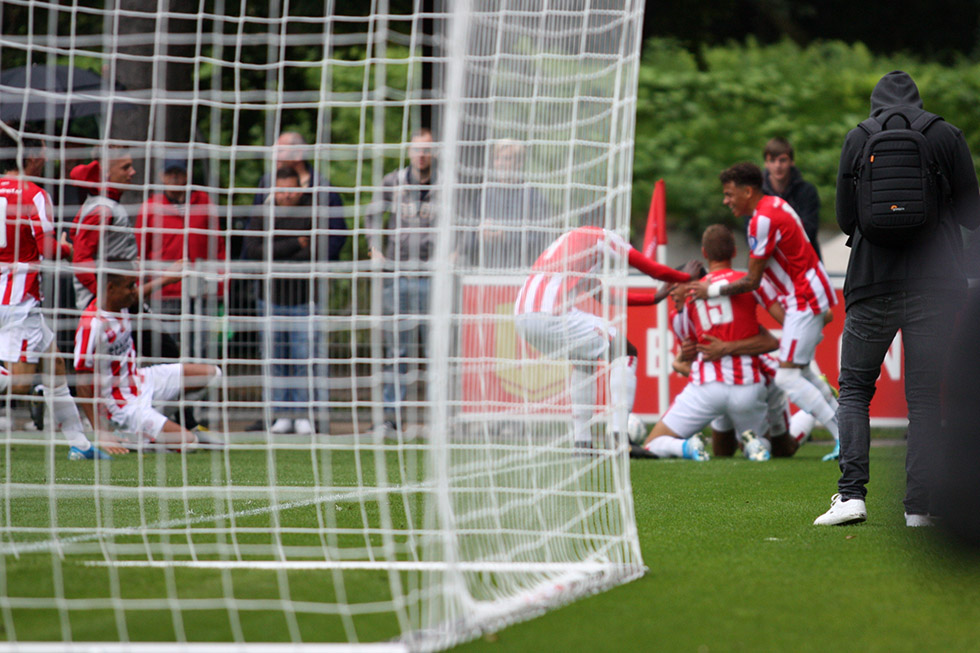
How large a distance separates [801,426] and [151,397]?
4.48m

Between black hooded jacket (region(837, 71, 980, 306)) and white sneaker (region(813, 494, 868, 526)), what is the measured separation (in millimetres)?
816

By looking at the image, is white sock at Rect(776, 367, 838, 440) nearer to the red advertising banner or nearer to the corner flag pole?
the corner flag pole

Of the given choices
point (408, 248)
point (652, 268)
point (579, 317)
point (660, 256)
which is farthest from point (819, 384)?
point (579, 317)

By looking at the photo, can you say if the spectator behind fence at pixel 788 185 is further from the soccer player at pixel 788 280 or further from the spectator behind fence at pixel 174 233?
the spectator behind fence at pixel 174 233

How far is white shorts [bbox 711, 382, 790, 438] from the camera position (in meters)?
8.65

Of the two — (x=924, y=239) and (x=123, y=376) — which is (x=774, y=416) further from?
(x=123, y=376)

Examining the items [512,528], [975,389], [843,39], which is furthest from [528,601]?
[843,39]

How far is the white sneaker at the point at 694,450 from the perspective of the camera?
8492 millimetres

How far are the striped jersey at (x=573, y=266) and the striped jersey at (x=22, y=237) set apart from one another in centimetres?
226

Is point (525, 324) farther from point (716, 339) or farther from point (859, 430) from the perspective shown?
point (716, 339)

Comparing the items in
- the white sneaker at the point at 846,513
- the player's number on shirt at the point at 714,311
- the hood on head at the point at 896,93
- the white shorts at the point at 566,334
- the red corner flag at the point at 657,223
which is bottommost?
the white sneaker at the point at 846,513

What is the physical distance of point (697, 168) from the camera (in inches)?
747

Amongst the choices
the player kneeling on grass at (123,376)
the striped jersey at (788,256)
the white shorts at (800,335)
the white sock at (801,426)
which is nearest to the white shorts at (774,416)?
the white sock at (801,426)

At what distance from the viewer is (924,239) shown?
16.0ft
